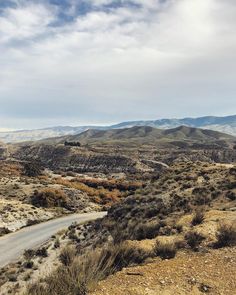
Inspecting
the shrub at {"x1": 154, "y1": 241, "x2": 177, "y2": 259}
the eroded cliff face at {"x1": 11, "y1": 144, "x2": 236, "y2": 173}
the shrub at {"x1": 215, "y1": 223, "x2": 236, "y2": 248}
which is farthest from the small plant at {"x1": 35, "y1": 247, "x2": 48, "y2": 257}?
the eroded cliff face at {"x1": 11, "y1": 144, "x2": 236, "y2": 173}

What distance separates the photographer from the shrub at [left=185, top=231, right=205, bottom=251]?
14602mm

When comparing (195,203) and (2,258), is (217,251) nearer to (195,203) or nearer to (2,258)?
(195,203)

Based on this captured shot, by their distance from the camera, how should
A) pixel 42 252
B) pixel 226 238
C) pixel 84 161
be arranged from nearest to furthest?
pixel 226 238 < pixel 42 252 < pixel 84 161

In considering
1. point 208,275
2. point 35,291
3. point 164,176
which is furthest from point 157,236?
point 164,176

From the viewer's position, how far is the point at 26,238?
37.6m

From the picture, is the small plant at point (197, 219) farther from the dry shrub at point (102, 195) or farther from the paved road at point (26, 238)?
the dry shrub at point (102, 195)

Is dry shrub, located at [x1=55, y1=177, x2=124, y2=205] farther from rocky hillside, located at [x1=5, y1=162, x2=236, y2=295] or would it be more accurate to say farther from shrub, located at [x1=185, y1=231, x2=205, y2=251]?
shrub, located at [x1=185, y1=231, x2=205, y2=251]

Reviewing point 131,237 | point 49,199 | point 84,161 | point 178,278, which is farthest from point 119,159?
point 178,278

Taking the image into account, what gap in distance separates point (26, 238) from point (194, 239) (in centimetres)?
2602

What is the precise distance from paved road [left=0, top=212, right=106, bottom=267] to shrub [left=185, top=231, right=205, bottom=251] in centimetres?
1812

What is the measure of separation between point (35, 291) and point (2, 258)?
900 inches

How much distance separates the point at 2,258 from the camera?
100 feet

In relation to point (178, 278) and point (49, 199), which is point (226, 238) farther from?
point (49, 199)

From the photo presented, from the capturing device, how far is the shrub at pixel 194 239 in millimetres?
14602
